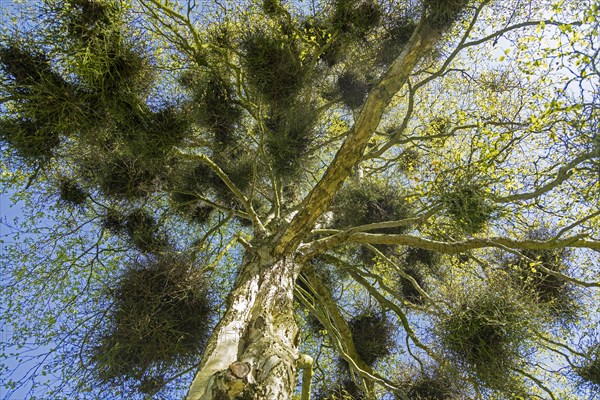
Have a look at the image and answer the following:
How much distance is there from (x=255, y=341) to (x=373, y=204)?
8.27ft

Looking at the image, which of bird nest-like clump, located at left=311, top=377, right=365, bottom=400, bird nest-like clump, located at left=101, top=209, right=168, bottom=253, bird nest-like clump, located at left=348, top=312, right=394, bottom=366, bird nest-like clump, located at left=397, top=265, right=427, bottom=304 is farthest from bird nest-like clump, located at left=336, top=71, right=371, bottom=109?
bird nest-like clump, located at left=311, top=377, right=365, bottom=400

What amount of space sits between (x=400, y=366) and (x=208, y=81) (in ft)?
10.3

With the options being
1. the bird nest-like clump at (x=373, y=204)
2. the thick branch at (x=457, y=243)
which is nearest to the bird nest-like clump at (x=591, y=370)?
the thick branch at (x=457, y=243)

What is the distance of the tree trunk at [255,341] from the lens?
183cm

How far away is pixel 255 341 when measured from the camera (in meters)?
2.25

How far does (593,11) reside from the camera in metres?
1.90

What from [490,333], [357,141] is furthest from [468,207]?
[490,333]

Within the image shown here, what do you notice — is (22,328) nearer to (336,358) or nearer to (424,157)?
(336,358)

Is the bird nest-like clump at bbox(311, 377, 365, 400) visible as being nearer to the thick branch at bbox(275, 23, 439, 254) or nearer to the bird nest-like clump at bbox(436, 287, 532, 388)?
the bird nest-like clump at bbox(436, 287, 532, 388)

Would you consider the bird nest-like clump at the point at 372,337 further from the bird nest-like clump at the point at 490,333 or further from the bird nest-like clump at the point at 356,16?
the bird nest-like clump at the point at 356,16

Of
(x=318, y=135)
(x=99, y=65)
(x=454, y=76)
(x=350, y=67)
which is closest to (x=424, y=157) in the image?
(x=454, y=76)

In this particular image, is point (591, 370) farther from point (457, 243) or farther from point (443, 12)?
point (443, 12)

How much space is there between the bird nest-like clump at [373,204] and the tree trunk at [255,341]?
1.60m

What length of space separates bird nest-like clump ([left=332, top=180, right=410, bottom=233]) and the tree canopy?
2cm
